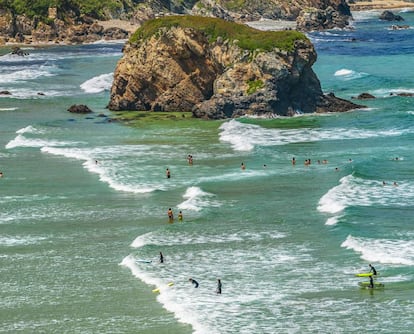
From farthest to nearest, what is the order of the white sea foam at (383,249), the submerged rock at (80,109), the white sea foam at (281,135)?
the submerged rock at (80,109) → the white sea foam at (281,135) → the white sea foam at (383,249)

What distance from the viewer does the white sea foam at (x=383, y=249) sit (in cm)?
4659

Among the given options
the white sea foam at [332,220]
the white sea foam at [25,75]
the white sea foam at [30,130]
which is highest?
the white sea foam at [332,220]

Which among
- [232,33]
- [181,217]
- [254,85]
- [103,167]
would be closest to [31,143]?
[103,167]

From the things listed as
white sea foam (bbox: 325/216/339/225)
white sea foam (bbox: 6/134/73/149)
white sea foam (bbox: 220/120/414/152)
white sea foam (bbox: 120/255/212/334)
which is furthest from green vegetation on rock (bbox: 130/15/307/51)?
white sea foam (bbox: 120/255/212/334)

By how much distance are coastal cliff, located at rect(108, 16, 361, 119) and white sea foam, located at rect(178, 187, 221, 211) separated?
98.0ft

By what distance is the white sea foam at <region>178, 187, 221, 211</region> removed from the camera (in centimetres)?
5800

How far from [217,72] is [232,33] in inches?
157

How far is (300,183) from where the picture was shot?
6353 cm

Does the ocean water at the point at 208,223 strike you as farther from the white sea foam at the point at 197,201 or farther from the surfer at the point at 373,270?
the surfer at the point at 373,270

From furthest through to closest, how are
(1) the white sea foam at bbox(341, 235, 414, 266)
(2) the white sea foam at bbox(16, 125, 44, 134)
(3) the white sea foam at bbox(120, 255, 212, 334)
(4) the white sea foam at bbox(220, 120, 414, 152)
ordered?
(2) the white sea foam at bbox(16, 125, 44, 134)
(4) the white sea foam at bbox(220, 120, 414, 152)
(1) the white sea foam at bbox(341, 235, 414, 266)
(3) the white sea foam at bbox(120, 255, 212, 334)

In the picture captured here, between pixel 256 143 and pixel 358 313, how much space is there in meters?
39.8

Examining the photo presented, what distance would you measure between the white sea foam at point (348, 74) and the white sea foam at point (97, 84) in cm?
2864

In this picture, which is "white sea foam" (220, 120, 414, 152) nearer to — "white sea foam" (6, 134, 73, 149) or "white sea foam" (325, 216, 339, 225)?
"white sea foam" (6, 134, 73, 149)

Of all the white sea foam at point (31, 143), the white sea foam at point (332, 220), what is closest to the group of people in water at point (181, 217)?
the white sea foam at point (332, 220)
